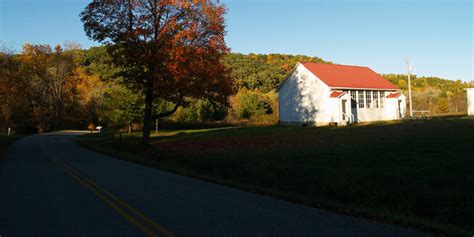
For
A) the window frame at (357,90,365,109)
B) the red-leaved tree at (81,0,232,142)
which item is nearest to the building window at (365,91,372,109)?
the window frame at (357,90,365,109)

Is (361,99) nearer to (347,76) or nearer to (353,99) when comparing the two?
(353,99)

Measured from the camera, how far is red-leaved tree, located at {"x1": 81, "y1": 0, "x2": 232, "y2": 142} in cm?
1942

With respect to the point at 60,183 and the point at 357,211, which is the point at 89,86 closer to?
the point at 60,183

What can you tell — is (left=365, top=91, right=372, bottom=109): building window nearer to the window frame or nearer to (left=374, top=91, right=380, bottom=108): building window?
the window frame

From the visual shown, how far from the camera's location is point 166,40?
19.4 metres

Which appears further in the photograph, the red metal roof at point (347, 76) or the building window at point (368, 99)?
the building window at point (368, 99)

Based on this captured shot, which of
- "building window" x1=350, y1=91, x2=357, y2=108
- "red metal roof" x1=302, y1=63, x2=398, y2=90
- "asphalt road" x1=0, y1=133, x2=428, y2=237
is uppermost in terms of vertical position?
"red metal roof" x1=302, y1=63, x2=398, y2=90

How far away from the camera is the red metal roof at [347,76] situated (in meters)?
37.5

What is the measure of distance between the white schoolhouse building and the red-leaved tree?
1822 centimetres

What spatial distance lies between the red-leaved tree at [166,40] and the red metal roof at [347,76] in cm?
1876

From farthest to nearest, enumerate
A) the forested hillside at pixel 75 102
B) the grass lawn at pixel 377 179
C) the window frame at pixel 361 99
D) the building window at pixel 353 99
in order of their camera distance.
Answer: the forested hillside at pixel 75 102 → the window frame at pixel 361 99 → the building window at pixel 353 99 → the grass lawn at pixel 377 179

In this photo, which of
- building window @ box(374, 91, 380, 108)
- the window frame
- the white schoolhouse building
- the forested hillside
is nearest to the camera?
the white schoolhouse building

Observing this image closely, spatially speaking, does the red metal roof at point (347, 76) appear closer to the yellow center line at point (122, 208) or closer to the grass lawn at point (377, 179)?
the grass lawn at point (377, 179)

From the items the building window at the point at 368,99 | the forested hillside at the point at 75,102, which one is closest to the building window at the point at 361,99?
the building window at the point at 368,99
